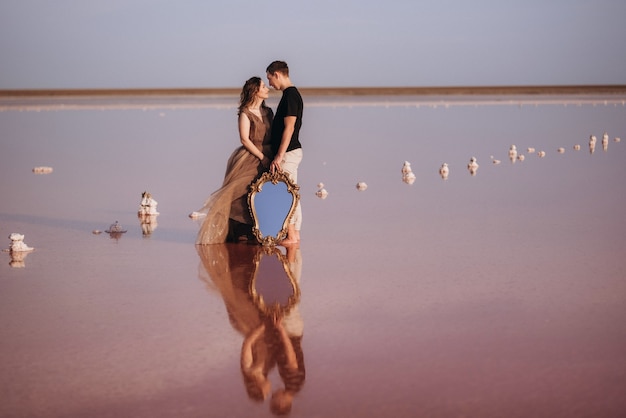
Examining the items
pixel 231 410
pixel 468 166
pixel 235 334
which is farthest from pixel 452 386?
pixel 468 166

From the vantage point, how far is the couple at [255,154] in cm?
1085

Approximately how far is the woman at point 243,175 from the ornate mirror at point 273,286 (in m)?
0.85

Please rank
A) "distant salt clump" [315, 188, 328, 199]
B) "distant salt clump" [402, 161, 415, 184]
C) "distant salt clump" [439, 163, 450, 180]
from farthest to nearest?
"distant salt clump" [439, 163, 450, 180] < "distant salt clump" [402, 161, 415, 184] < "distant salt clump" [315, 188, 328, 199]

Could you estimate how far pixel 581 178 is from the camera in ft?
58.9

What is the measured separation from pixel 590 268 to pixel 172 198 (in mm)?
7675

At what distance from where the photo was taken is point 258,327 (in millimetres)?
7164

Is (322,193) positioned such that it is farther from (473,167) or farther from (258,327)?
(258,327)

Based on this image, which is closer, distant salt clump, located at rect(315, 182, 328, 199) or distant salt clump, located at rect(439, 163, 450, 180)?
distant salt clump, located at rect(315, 182, 328, 199)

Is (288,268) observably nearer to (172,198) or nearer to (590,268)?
(590,268)

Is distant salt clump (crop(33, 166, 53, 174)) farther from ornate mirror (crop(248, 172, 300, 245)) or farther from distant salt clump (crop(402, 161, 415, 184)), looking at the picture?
ornate mirror (crop(248, 172, 300, 245))

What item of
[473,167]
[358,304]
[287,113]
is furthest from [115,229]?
[473,167]

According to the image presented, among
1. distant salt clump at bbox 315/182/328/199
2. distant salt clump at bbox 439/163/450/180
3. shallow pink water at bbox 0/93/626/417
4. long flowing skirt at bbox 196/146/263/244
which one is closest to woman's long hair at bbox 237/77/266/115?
long flowing skirt at bbox 196/146/263/244

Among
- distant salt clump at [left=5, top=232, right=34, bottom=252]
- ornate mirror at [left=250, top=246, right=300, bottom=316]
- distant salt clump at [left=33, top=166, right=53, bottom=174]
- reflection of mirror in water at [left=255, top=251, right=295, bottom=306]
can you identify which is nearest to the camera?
ornate mirror at [left=250, top=246, right=300, bottom=316]

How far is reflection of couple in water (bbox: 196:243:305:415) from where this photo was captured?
231 inches
